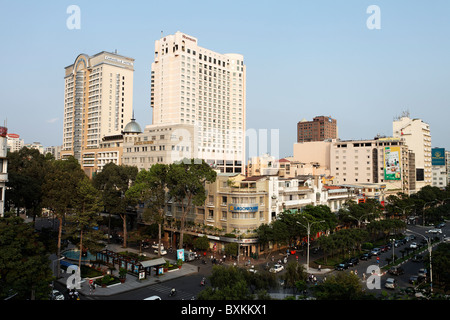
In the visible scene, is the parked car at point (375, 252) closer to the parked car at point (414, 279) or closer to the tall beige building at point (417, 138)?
the parked car at point (414, 279)

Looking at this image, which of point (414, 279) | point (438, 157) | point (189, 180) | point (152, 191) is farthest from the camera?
point (438, 157)

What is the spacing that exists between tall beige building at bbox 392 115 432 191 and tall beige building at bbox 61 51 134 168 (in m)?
131

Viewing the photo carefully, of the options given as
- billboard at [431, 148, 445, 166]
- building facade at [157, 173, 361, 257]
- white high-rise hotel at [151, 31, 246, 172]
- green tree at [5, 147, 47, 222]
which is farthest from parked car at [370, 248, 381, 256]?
billboard at [431, 148, 445, 166]

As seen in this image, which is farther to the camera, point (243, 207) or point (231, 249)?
point (243, 207)

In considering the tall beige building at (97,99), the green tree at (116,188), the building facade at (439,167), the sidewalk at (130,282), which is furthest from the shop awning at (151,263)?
the building facade at (439,167)

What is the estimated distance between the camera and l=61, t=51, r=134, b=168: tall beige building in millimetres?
149250

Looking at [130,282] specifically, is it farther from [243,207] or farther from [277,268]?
[243,207]

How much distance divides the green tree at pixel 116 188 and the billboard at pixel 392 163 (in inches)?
4004

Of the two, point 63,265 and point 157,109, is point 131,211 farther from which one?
point 157,109

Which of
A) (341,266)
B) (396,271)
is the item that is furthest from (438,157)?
(341,266)

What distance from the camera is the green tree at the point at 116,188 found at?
6350 cm

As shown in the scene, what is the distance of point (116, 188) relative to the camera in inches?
2776

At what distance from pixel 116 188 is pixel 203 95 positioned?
3710 inches

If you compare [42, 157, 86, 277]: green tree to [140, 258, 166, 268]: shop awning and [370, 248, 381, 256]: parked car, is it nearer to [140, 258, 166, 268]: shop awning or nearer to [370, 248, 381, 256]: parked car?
[140, 258, 166, 268]: shop awning
